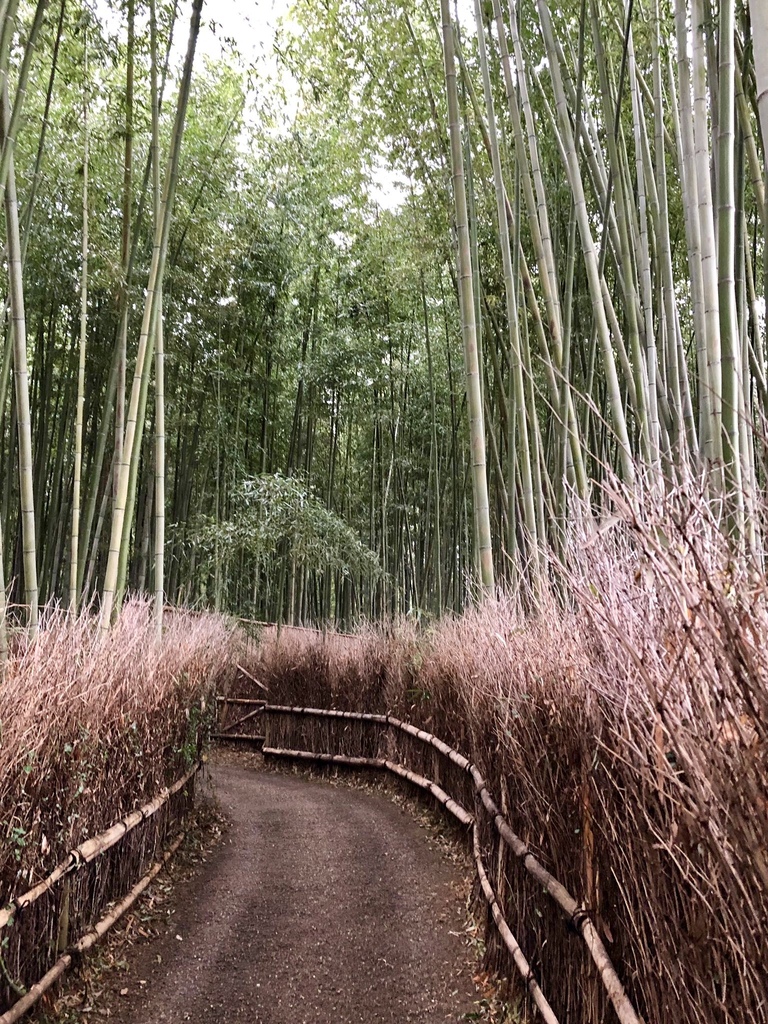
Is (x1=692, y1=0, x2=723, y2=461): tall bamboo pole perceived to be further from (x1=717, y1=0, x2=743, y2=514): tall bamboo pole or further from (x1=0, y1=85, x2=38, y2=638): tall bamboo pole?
(x1=0, y1=85, x2=38, y2=638): tall bamboo pole

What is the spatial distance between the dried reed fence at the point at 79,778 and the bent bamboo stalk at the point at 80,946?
22 mm

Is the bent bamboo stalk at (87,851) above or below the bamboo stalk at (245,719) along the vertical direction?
above

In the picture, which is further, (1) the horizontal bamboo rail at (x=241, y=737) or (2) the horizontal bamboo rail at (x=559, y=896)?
(1) the horizontal bamboo rail at (x=241, y=737)

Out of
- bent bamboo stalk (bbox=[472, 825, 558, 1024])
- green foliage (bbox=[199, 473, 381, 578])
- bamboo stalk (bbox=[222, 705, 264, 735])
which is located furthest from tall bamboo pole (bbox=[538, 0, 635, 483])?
bamboo stalk (bbox=[222, 705, 264, 735])

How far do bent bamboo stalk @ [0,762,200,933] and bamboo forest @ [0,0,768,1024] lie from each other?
47 millimetres

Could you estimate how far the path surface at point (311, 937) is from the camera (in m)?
2.52

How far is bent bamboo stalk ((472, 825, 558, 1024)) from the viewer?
201cm

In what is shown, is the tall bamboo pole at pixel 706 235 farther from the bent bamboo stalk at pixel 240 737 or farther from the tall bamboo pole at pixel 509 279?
the bent bamboo stalk at pixel 240 737

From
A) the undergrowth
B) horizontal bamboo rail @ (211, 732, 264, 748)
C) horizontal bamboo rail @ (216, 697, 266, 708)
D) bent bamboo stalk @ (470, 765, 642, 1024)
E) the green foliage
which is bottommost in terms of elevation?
horizontal bamboo rail @ (211, 732, 264, 748)

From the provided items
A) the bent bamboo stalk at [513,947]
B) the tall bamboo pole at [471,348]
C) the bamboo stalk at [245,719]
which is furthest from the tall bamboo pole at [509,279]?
the bamboo stalk at [245,719]

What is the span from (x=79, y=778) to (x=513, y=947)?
1.46 m

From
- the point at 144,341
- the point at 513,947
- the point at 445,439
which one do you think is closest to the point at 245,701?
the point at 445,439

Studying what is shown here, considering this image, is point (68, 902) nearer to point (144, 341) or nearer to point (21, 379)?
point (21, 379)

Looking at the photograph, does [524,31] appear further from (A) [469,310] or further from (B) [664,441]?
(B) [664,441]
